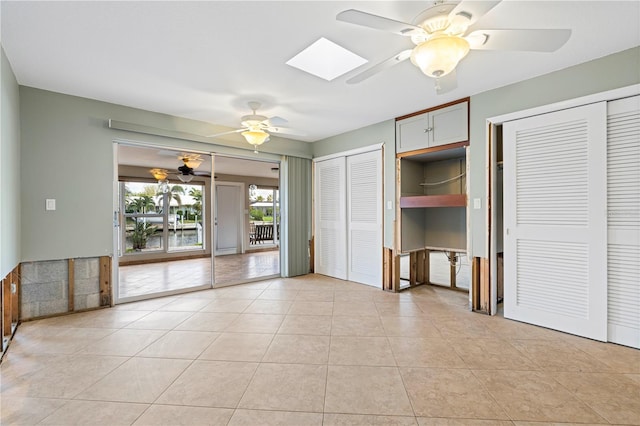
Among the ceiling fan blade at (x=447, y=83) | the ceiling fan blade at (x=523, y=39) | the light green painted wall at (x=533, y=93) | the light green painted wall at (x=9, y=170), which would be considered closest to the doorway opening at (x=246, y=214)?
the light green painted wall at (x=9, y=170)

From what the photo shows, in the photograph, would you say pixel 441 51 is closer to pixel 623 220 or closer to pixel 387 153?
pixel 623 220

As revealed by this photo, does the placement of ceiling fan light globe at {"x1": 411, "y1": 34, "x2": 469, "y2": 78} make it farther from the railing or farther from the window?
the railing

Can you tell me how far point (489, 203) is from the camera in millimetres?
3316

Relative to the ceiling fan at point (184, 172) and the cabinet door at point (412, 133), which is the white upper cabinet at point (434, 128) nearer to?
the cabinet door at point (412, 133)

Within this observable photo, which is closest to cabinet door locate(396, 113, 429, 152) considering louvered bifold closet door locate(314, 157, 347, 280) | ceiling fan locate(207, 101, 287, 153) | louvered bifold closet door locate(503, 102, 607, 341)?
louvered bifold closet door locate(503, 102, 607, 341)

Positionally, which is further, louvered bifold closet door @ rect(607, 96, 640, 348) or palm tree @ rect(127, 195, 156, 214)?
palm tree @ rect(127, 195, 156, 214)

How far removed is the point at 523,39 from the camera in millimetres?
1764

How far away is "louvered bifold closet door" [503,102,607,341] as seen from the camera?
2.63 meters

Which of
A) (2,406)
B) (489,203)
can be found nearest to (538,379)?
(489,203)

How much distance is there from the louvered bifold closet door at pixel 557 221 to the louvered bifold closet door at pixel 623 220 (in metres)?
0.06

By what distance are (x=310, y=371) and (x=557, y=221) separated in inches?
106

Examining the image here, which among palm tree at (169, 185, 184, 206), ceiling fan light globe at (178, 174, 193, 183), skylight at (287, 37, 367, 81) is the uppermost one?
skylight at (287, 37, 367, 81)

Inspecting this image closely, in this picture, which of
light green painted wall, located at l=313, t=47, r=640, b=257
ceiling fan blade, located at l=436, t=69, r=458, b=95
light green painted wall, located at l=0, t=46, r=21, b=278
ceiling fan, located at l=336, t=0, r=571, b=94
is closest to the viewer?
ceiling fan, located at l=336, t=0, r=571, b=94

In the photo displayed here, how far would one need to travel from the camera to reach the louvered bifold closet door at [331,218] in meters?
5.09
